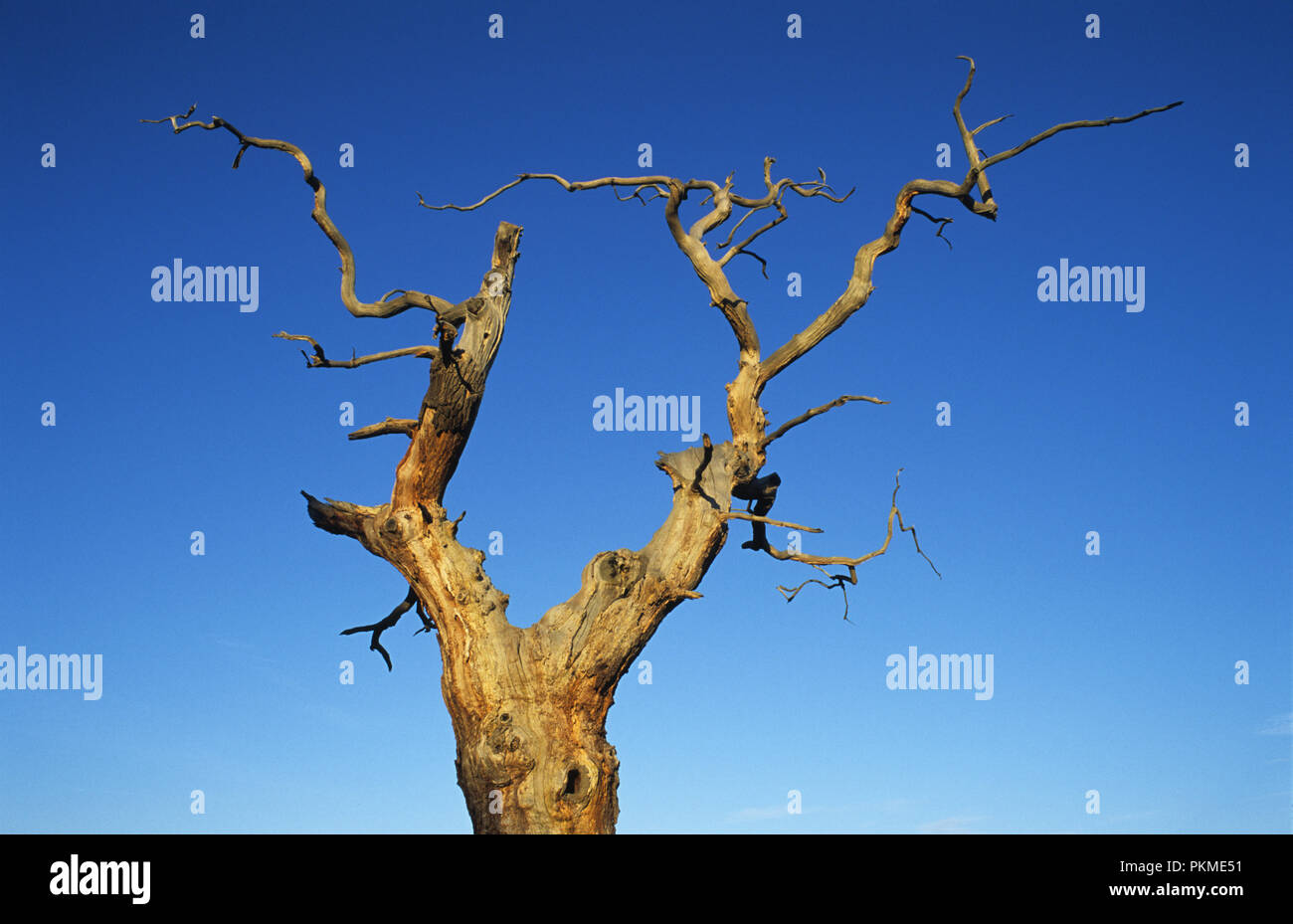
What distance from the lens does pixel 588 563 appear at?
9633 mm

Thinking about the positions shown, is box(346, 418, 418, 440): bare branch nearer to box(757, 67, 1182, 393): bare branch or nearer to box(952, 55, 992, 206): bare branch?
box(757, 67, 1182, 393): bare branch

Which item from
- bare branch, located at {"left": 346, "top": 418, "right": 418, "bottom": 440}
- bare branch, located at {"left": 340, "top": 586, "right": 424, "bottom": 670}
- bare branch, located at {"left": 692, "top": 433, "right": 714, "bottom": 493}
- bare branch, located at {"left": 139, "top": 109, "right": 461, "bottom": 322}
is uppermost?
bare branch, located at {"left": 139, "top": 109, "right": 461, "bottom": 322}

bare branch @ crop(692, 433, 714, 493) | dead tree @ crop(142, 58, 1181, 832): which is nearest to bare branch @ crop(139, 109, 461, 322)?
dead tree @ crop(142, 58, 1181, 832)

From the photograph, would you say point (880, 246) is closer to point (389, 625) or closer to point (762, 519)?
point (762, 519)

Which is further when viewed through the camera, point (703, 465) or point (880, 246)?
point (880, 246)

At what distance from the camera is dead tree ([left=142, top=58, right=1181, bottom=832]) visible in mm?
8945

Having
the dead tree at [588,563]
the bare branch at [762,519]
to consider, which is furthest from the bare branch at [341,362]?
the bare branch at [762,519]

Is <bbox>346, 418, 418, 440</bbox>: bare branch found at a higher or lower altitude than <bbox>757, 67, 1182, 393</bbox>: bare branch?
lower

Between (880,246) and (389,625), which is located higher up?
(880,246)

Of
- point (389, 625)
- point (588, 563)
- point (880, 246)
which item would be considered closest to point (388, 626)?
point (389, 625)

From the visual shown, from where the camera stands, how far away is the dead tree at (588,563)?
29.3 feet
